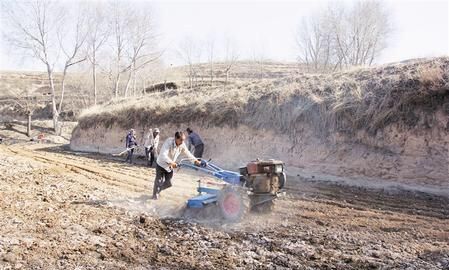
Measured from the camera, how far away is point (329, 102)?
54.4 feet

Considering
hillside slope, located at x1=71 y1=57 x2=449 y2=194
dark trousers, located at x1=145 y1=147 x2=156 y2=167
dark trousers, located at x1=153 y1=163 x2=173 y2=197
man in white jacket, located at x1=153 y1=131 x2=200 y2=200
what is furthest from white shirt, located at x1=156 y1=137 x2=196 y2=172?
dark trousers, located at x1=145 y1=147 x2=156 y2=167

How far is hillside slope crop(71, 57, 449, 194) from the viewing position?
43.5 ft

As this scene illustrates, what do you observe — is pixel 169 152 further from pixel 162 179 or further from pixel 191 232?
pixel 191 232

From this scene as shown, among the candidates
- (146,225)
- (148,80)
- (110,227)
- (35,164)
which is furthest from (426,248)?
(148,80)

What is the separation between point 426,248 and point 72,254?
556 cm

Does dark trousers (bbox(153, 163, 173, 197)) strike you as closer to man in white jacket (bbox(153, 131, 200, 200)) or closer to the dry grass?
A: man in white jacket (bbox(153, 131, 200, 200))

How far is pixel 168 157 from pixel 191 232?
6.90 feet

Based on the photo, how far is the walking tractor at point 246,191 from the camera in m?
8.16

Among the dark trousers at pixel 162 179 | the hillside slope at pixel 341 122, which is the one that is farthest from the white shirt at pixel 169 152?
the hillside slope at pixel 341 122

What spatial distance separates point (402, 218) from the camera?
9.07 metres

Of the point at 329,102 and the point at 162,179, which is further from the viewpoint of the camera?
the point at 329,102

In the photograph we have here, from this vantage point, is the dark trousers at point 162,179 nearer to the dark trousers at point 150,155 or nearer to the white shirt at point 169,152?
the white shirt at point 169,152

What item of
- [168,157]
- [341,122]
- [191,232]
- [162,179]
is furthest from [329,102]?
[191,232]

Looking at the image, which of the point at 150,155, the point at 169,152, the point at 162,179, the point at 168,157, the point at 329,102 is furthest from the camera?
the point at 150,155
